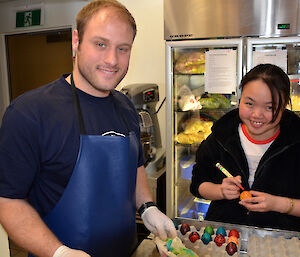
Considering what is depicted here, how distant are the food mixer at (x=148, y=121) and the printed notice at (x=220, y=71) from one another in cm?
65

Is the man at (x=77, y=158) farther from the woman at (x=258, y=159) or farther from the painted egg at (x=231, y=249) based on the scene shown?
the woman at (x=258, y=159)

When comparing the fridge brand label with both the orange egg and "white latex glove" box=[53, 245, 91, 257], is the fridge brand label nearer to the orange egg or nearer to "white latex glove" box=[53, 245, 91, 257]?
the orange egg

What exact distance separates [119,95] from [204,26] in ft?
4.81

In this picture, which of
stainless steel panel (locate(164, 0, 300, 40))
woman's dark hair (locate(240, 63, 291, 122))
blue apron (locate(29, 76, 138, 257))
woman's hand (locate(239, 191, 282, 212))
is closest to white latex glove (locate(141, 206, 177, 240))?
blue apron (locate(29, 76, 138, 257))

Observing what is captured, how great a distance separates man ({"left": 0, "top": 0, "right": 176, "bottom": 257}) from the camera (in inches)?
45.3

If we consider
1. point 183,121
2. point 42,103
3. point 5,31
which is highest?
point 5,31

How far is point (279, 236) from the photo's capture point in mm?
1384

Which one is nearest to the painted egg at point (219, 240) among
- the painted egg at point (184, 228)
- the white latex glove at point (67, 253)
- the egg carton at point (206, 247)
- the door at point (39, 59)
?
the egg carton at point (206, 247)

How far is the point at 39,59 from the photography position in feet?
19.4

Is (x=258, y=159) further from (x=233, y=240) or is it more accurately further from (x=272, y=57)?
(x=272, y=57)

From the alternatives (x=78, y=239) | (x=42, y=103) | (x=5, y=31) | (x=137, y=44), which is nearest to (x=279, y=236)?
(x=78, y=239)

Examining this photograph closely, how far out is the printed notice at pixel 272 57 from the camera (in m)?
2.75

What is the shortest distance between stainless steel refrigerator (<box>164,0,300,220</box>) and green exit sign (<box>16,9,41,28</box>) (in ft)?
7.49

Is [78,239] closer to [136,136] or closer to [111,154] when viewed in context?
[111,154]
